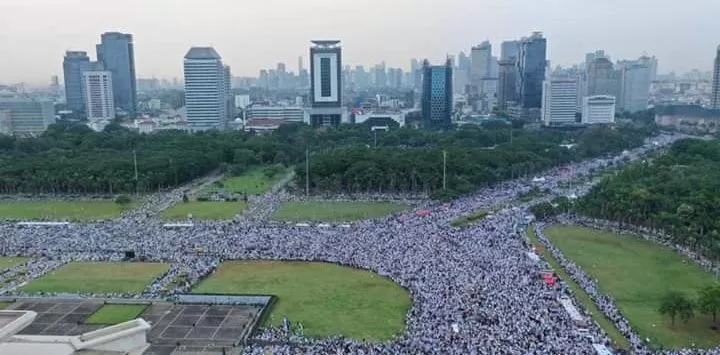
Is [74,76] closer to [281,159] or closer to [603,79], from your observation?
Answer: [281,159]

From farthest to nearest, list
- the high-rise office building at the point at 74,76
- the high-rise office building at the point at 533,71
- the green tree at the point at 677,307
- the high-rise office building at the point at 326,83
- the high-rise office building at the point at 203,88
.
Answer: the high-rise office building at the point at 74,76 → the high-rise office building at the point at 533,71 → the high-rise office building at the point at 203,88 → the high-rise office building at the point at 326,83 → the green tree at the point at 677,307

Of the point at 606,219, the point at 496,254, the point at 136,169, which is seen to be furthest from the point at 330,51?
the point at 496,254

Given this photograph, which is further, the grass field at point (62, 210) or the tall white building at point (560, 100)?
the tall white building at point (560, 100)

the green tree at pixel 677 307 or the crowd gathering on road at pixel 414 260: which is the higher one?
the green tree at pixel 677 307

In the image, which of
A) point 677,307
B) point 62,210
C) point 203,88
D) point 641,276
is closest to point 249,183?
point 62,210

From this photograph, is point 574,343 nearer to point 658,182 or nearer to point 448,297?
point 448,297

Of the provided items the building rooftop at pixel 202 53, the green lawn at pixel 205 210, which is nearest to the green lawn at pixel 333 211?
the green lawn at pixel 205 210

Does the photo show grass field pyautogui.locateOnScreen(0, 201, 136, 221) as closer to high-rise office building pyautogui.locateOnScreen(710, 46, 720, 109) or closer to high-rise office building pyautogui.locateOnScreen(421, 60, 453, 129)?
high-rise office building pyautogui.locateOnScreen(421, 60, 453, 129)

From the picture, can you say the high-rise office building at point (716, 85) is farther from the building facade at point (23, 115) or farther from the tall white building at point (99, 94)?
the building facade at point (23, 115)
